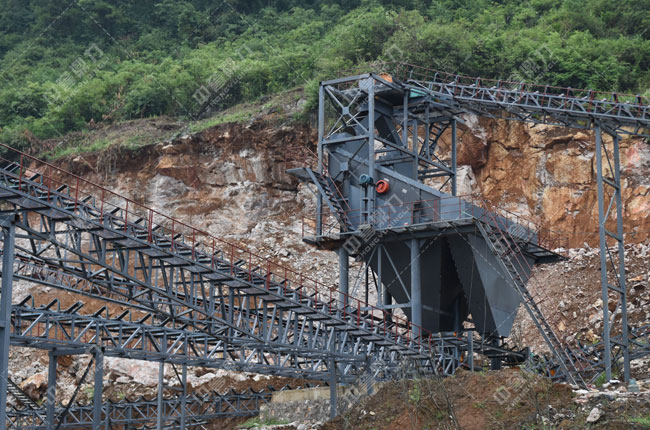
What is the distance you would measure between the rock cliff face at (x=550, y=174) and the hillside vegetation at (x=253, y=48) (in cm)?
426

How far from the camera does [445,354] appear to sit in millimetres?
30188

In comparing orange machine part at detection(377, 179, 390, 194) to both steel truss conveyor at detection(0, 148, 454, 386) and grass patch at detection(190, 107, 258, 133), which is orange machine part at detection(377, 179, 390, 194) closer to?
steel truss conveyor at detection(0, 148, 454, 386)

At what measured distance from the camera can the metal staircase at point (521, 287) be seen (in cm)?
2897

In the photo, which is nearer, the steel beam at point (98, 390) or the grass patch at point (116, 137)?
the steel beam at point (98, 390)

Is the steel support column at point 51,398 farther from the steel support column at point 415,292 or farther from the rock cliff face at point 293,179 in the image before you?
the rock cliff face at point 293,179

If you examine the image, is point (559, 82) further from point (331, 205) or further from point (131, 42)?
point (131, 42)

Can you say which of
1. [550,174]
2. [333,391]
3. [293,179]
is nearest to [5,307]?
[333,391]

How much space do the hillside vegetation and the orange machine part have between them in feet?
54.2

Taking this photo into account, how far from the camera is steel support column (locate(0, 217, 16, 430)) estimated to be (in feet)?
60.2

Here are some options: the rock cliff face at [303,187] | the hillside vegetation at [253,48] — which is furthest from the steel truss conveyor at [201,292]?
the hillside vegetation at [253,48]

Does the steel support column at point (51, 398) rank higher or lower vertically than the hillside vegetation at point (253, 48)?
lower

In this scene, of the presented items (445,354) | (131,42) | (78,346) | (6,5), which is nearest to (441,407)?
(445,354)

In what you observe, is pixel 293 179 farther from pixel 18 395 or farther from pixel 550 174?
pixel 18 395

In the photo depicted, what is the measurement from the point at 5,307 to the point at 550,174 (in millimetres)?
28894
